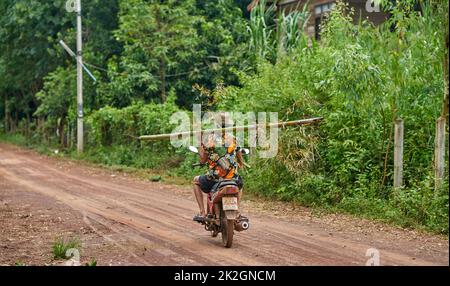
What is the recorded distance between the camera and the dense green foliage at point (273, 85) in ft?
36.6

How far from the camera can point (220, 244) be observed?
29.3 ft

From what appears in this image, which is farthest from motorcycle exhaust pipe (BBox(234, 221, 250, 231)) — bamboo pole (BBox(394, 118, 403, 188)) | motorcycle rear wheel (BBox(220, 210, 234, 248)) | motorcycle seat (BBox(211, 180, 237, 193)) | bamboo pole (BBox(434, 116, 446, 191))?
bamboo pole (BBox(394, 118, 403, 188))

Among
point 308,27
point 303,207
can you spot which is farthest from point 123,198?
point 308,27

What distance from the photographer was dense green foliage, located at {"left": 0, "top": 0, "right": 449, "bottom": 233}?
11148 millimetres

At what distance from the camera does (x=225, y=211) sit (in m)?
8.61

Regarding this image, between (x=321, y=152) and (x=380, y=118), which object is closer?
(x=380, y=118)

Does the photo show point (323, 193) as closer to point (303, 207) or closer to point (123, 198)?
point (303, 207)

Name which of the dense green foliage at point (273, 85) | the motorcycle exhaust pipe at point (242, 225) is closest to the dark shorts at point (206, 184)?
the motorcycle exhaust pipe at point (242, 225)

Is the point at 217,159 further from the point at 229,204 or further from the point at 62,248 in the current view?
the point at 62,248

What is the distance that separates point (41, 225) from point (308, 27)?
17007 millimetres

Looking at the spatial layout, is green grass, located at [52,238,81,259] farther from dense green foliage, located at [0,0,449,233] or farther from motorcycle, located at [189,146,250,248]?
dense green foliage, located at [0,0,449,233]

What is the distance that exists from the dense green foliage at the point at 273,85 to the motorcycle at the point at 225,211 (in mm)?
3144

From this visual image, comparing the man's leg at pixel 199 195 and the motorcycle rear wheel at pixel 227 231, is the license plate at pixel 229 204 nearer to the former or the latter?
the motorcycle rear wheel at pixel 227 231

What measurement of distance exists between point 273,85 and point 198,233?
572 cm
